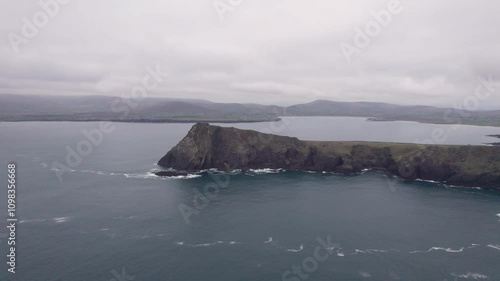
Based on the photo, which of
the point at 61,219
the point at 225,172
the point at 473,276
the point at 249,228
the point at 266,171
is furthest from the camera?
the point at 266,171

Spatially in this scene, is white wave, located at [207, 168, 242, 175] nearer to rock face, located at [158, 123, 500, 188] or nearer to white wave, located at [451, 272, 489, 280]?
rock face, located at [158, 123, 500, 188]

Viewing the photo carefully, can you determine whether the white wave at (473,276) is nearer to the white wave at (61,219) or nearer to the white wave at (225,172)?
the white wave at (61,219)

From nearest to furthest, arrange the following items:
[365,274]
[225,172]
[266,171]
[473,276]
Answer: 1. [473,276]
2. [365,274]
3. [225,172]
4. [266,171]

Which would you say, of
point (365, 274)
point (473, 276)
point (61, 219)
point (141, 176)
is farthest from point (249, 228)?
point (141, 176)

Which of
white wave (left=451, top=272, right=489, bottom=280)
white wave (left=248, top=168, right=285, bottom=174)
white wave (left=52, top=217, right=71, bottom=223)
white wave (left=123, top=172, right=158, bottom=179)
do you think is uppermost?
white wave (left=248, top=168, right=285, bottom=174)

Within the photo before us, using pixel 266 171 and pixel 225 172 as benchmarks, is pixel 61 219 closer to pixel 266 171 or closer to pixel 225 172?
pixel 225 172

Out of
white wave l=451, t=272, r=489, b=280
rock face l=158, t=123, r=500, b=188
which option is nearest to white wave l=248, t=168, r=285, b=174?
rock face l=158, t=123, r=500, b=188
